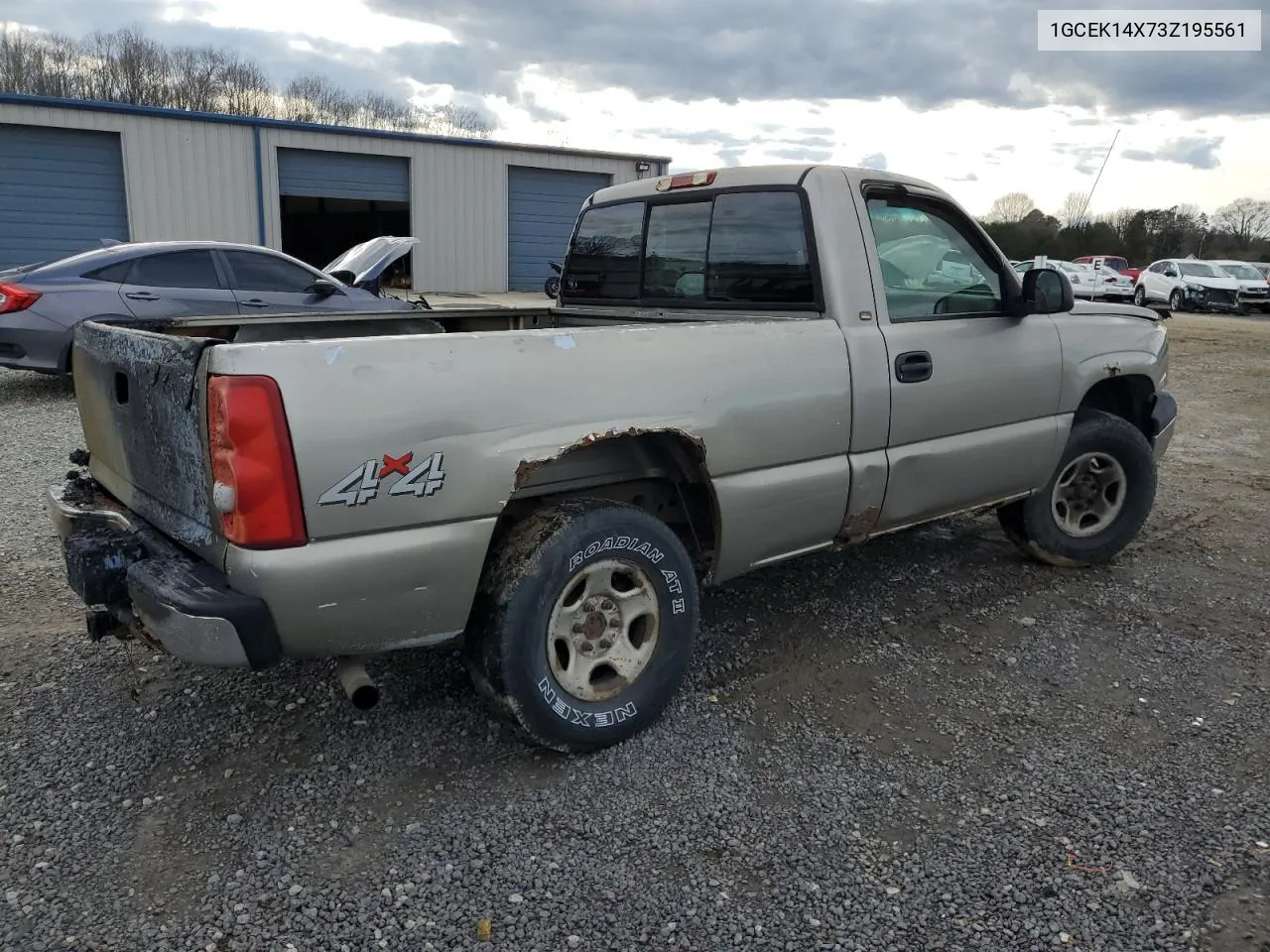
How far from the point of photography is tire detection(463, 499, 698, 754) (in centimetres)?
291

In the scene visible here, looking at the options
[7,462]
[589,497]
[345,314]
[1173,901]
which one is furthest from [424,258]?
[1173,901]

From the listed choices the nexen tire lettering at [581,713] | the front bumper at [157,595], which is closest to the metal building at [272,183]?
the front bumper at [157,595]

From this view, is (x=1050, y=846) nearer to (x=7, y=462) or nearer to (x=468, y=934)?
(x=468, y=934)

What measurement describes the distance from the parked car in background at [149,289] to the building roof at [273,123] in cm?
969

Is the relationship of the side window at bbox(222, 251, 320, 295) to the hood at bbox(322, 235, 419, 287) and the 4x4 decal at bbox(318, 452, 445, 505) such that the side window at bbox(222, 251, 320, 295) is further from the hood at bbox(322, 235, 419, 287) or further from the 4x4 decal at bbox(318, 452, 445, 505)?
the 4x4 decal at bbox(318, 452, 445, 505)

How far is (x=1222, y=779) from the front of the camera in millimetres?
3072

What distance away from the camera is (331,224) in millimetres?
24844

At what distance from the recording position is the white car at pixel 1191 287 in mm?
26984

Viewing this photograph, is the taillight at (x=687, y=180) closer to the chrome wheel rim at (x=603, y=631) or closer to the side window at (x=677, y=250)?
the side window at (x=677, y=250)

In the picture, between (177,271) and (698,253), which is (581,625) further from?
(177,271)

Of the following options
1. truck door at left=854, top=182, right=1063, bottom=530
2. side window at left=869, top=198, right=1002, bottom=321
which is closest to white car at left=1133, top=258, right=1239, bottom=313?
truck door at left=854, top=182, right=1063, bottom=530

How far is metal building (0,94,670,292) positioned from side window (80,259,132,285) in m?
10.3

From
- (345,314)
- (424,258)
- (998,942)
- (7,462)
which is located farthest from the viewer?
(424,258)

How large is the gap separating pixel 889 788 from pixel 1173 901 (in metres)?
0.80
